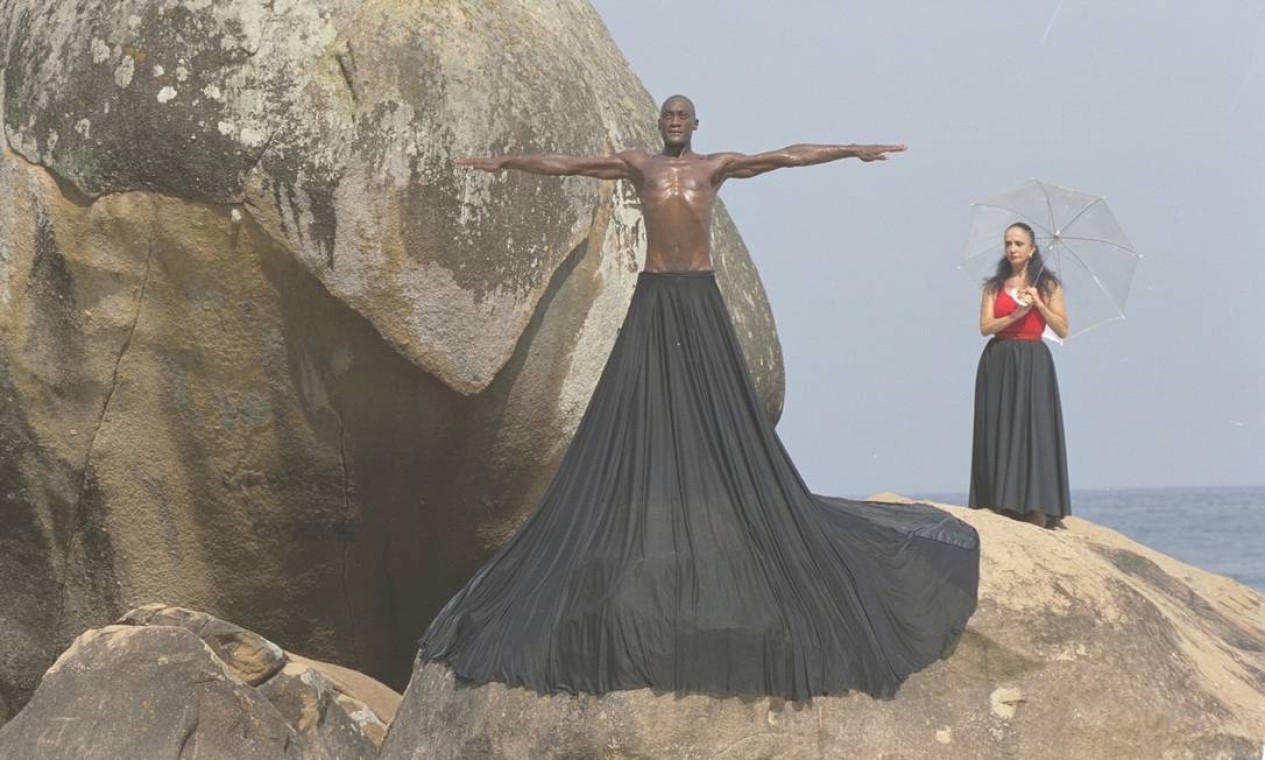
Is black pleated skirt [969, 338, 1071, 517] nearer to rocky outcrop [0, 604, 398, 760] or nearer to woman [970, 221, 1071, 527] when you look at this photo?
woman [970, 221, 1071, 527]

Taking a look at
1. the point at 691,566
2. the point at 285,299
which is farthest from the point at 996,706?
the point at 285,299

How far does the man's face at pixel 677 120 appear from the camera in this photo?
21.2 feet

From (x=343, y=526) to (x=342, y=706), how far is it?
Answer: 97cm

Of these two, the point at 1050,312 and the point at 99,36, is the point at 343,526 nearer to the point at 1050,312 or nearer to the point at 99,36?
the point at 99,36

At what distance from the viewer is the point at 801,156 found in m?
6.40

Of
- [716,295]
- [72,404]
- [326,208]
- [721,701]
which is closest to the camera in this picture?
[721,701]

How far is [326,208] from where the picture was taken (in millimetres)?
7188

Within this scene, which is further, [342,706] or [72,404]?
[72,404]

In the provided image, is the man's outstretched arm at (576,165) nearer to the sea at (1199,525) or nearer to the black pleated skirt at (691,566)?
the black pleated skirt at (691,566)

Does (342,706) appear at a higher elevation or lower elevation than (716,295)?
lower

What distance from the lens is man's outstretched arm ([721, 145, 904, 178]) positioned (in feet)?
21.0

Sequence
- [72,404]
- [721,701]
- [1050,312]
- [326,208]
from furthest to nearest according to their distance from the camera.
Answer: [1050,312] → [72,404] → [326,208] → [721,701]

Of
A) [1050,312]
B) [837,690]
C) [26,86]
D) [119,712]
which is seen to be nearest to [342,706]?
[119,712]

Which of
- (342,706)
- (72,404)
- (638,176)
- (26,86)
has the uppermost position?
(26,86)
